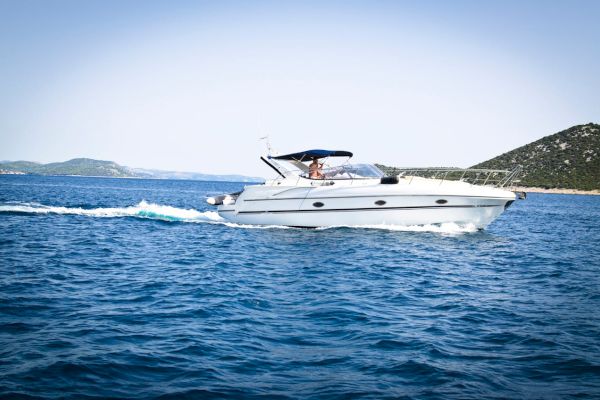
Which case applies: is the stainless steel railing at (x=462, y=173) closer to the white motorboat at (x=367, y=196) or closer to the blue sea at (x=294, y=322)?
the white motorboat at (x=367, y=196)

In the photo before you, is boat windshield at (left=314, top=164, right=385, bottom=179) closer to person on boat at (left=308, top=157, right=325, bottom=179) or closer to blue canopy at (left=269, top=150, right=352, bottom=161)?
person on boat at (left=308, top=157, right=325, bottom=179)

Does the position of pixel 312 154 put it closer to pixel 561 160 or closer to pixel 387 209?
pixel 387 209

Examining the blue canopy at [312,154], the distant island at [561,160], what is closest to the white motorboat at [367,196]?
the blue canopy at [312,154]

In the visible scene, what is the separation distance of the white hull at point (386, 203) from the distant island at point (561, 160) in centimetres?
9933

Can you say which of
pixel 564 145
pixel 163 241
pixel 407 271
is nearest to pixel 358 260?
pixel 407 271

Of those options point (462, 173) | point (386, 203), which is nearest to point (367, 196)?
point (386, 203)

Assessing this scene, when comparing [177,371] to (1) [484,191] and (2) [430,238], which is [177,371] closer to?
(2) [430,238]

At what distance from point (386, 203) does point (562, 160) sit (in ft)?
400

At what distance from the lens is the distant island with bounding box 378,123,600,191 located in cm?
10738

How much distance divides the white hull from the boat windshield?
57 centimetres

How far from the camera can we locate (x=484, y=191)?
1897 centimetres

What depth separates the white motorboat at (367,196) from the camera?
19047mm

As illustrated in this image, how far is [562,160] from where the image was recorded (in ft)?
391

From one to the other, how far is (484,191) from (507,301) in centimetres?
1056
